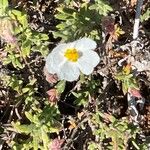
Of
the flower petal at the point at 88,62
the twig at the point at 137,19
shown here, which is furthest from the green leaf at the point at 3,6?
the twig at the point at 137,19

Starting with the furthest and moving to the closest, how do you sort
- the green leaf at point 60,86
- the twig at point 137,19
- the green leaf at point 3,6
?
1. the twig at point 137,19
2. the green leaf at point 60,86
3. the green leaf at point 3,6

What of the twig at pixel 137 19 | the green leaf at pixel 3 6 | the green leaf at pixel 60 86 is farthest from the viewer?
the twig at pixel 137 19

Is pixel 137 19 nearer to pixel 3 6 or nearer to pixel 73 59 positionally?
pixel 73 59

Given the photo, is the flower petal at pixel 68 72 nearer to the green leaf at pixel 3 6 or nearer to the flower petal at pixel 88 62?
the flower petal at pixel 88 62

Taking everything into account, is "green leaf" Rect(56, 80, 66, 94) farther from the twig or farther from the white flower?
the twig

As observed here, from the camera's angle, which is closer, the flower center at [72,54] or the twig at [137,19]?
the flower center at [72,54]

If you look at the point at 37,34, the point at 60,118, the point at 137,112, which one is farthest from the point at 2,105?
the point at 137,112

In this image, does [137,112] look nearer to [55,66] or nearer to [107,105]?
[107,105]

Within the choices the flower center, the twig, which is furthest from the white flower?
the twig
